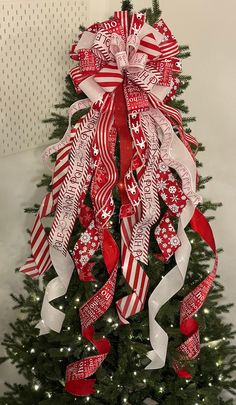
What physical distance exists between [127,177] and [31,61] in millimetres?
942

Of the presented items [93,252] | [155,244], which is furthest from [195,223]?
[93,252]

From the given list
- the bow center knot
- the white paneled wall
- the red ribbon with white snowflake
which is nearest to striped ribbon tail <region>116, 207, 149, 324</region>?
the red ribbon with white snowflake

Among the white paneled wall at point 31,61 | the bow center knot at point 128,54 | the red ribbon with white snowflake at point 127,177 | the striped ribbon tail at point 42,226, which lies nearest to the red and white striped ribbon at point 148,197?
the red ribbon with white snowflake at point 127,177

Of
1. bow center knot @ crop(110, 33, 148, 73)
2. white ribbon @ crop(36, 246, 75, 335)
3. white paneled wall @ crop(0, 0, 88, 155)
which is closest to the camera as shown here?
bow center knot @ crop(110, 33, 148, 73)

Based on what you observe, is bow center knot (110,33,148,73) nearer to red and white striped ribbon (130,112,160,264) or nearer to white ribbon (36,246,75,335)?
red and white striped ribbon (130,112,160,264)

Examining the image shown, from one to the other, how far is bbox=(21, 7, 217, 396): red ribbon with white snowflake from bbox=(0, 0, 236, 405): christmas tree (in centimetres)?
5

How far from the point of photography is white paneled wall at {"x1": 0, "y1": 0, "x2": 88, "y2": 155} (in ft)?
7.72

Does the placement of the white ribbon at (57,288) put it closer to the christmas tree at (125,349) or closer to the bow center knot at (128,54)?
the christmas tree at (125,349)

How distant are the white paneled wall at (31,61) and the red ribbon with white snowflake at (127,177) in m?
0.56

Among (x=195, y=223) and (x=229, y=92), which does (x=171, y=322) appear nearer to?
(x=195, y=223)

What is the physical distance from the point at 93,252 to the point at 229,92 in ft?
3.36

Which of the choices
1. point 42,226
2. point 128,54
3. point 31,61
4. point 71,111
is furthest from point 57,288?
point 31,61

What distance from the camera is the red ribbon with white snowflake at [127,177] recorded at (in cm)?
175

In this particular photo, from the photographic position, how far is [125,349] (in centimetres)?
191
